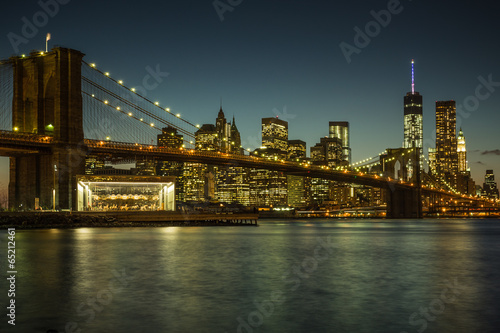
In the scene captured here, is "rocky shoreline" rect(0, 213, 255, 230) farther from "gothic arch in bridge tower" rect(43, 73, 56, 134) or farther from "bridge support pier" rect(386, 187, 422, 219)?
"bridge support pier" rect(386, 187, 422, 219)

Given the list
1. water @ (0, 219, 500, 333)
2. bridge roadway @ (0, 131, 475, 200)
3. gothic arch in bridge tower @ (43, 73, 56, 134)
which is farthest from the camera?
gothic arch in bridge tower @ (43, 73, 56, 134)

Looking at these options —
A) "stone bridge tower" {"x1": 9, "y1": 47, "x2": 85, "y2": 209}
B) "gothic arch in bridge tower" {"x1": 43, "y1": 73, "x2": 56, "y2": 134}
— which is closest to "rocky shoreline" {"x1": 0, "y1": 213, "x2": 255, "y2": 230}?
"stone bridge tower" {"x1": 9, "y1": 47, "x2": 85, "y2": 209}

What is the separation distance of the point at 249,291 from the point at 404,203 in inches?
4022

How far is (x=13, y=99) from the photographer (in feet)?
208

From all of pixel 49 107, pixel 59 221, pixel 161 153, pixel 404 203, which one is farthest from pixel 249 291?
pixel 404 203

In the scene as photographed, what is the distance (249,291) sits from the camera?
1927cm

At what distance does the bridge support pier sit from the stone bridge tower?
229ft

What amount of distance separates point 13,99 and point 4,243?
102ft

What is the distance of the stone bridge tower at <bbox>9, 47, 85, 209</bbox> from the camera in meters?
59.4

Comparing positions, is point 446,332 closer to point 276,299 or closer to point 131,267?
point 276,299

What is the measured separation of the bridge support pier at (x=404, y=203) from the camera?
372ft

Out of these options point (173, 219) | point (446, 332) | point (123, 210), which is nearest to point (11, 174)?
point (123, 210)

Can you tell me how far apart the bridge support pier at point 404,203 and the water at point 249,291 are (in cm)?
8150

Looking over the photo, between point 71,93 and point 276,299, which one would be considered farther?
point 71,93
